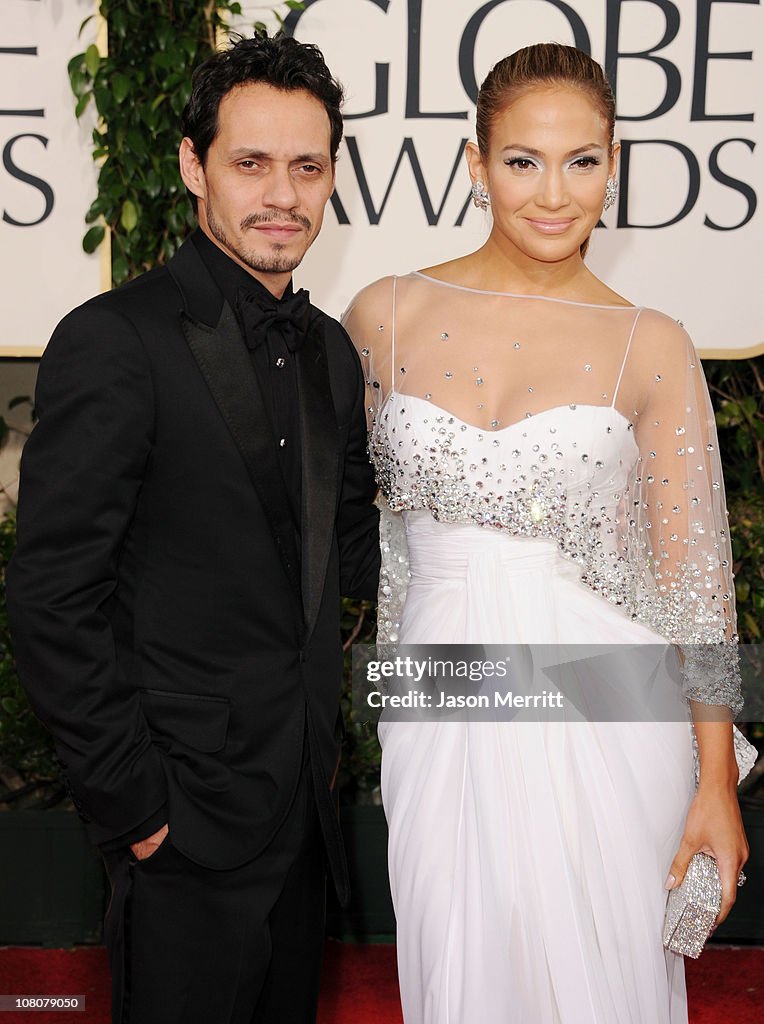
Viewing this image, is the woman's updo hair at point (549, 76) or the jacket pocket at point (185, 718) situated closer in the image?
the jacket pocket at point (185, 718)

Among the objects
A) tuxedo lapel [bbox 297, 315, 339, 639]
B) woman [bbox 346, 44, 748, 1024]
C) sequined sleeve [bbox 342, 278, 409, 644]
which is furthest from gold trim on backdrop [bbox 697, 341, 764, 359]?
tuxedo lapel [bbox 297, 315, 339, 639]

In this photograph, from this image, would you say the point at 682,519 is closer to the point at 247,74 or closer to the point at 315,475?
the point at 315,475

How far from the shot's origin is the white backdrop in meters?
3.58

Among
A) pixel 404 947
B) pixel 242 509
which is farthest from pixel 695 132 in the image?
pixel 404 947

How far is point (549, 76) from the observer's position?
2.13 meters

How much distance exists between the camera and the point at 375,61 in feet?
11.8

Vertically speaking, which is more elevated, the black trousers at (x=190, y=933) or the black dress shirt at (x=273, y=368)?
the black dress shirt at (x=273, y=368)

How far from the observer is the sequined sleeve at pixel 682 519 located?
2154mm

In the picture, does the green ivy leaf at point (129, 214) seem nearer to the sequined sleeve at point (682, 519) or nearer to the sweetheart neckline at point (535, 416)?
the sweetheart neckline at point (535, 416)

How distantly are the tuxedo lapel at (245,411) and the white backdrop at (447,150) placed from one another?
1.69 metres

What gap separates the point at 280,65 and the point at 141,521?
2.63 ft

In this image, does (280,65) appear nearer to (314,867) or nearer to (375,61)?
(314,867)

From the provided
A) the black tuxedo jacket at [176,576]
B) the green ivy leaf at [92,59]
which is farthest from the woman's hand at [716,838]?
the green ivy leaf at [92,59]
